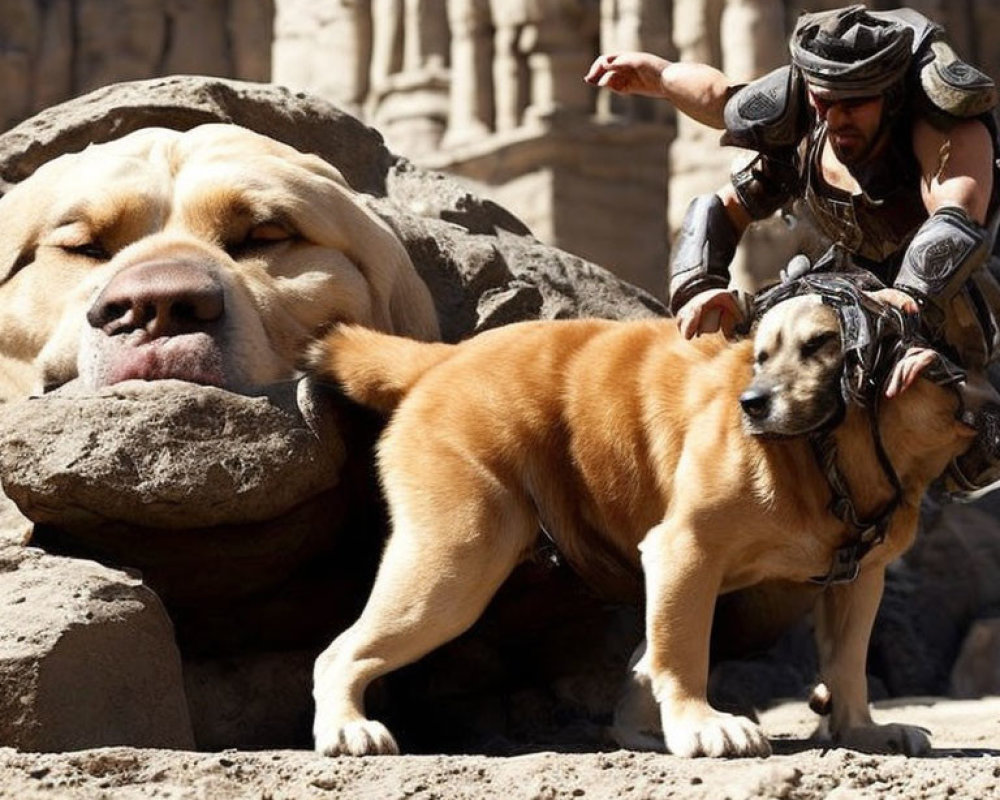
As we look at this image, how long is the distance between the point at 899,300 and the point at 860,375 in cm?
18

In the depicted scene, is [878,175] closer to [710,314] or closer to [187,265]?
[710,314]

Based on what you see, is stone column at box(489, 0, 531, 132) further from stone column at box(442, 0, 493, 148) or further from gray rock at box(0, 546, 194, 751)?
gray rock at box(0, 546, 194, 751)

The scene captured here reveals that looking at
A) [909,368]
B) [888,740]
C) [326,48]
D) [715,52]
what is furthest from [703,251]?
[326,48]

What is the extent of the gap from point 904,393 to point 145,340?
1550 mm

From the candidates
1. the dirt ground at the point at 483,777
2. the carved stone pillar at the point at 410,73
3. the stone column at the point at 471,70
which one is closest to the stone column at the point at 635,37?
the stone column at the point at 471,70

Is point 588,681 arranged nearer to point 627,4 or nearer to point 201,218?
point 201,218

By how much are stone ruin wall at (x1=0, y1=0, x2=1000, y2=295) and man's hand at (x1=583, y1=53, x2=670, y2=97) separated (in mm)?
6707

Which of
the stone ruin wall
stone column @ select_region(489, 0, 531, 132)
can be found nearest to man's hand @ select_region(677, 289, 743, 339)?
the stone ruin wall

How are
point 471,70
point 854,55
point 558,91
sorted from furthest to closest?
point 471,70 → point 558,91 → point 854,55

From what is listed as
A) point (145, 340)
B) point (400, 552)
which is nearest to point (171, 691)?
point (400, 552)

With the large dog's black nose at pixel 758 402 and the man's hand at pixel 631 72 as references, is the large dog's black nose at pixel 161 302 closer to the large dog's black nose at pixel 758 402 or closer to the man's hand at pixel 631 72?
the man's hand at pixel 631 72

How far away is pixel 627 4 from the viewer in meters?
12.6

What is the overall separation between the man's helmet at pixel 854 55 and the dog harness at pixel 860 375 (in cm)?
36

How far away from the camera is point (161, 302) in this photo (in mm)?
3947
